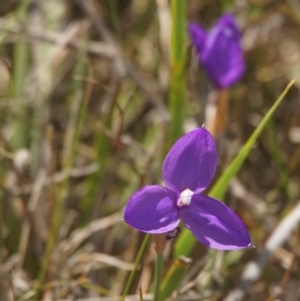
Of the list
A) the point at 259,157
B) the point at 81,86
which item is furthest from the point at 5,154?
the point at 259,157

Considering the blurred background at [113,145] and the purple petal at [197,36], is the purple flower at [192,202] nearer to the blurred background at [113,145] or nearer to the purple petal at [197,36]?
the blurred background at [113,145]

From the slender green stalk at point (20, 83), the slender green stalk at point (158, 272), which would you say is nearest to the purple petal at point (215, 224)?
the slender green stalk at point (158, 272)

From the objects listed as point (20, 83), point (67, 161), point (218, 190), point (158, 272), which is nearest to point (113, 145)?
point (67, 161)

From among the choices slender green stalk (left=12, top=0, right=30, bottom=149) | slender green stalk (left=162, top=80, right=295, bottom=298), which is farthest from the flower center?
slender green stalk (left=12, top=0, right=30, bottom=149)

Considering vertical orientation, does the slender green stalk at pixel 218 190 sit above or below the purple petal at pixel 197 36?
below

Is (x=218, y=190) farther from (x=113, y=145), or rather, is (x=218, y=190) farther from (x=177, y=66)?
(x=113, y=145)

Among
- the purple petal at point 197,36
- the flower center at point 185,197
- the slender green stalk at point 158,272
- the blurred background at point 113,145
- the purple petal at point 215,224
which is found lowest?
the blurred background at point 113,145
